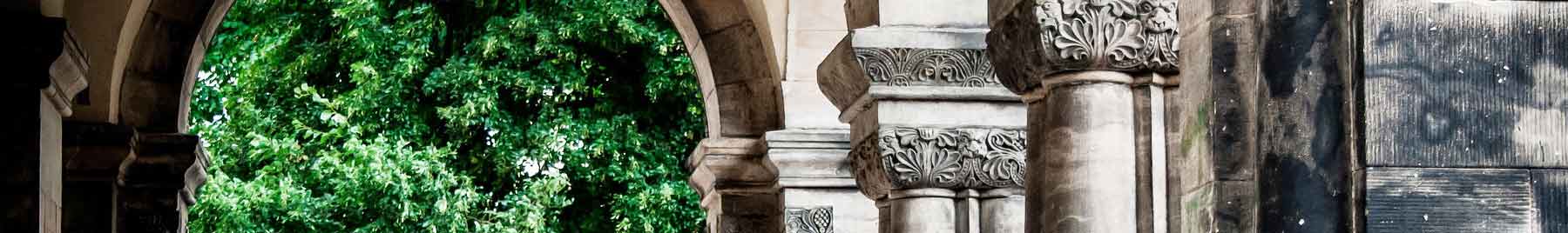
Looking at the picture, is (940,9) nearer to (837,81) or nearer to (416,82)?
(837,81)

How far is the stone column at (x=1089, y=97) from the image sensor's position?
764 cm

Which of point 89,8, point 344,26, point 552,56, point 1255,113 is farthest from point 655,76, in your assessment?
point 1255,113

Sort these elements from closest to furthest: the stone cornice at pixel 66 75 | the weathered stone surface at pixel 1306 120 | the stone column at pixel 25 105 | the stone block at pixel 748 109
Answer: the weathered stone surface at pixel 1306 120, the stone column at pixel 25 105, the stone cornice at pixel 66 75, the stone block at pixel 748 109

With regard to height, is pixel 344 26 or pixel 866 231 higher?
pixel 344 26

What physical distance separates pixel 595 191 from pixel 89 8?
10.9 meters

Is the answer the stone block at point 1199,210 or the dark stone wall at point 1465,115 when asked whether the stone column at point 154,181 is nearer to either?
the stone block at point 1199,210

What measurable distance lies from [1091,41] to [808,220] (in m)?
6.64

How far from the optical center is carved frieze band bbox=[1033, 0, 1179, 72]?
25.0ft

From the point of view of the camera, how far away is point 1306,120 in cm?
494

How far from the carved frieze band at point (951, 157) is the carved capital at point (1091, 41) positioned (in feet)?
9.63

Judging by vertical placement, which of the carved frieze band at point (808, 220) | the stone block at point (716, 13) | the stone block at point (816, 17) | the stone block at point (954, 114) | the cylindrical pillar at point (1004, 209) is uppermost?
the stone block at point (716, 13)

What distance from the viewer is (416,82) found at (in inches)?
984

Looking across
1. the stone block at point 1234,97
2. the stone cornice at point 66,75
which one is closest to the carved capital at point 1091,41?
the stone block at point 1234,97

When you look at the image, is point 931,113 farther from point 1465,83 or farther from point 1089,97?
point 1465,83
